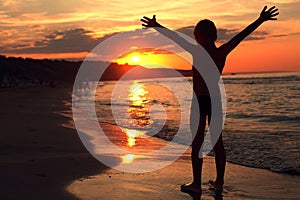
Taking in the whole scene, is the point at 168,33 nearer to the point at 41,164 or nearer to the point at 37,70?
the point at 41,164

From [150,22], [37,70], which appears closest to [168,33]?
[150,22]

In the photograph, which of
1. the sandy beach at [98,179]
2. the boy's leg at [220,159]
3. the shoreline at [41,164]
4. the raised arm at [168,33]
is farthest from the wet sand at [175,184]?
the raised arm at [168,33]

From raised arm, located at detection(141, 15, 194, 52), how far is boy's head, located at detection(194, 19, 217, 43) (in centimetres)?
18

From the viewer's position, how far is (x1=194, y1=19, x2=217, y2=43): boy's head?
205 inches

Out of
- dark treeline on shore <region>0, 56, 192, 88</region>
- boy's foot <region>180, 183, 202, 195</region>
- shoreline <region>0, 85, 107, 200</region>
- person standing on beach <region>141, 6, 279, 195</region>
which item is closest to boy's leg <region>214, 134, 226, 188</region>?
person standing on beach <region>141, 6, 279, 195</region>

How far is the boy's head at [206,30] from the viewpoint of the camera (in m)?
5.21

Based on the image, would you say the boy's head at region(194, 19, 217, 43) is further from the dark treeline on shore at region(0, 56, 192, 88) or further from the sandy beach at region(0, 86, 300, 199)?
the dark treeline on shore at region(0, 56, 192, 88)

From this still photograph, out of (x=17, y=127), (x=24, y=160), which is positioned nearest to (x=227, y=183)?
(x=24, y=160)

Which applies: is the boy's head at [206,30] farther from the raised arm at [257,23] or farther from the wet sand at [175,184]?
the wet sand at [175,184]

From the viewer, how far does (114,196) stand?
16.0 feet

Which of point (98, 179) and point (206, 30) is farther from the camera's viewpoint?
point (98, 179)

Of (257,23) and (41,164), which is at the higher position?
(257,23)

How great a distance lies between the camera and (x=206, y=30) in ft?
17.1

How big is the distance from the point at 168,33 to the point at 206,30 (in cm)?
50
